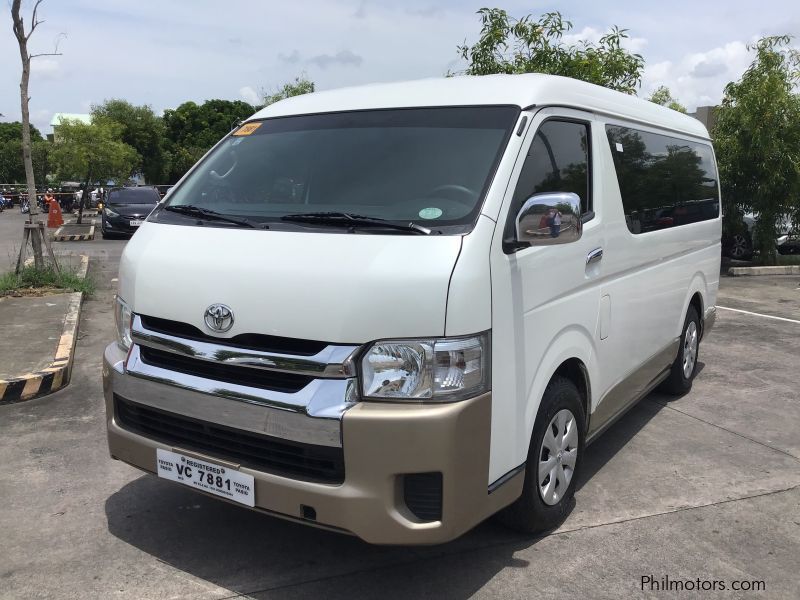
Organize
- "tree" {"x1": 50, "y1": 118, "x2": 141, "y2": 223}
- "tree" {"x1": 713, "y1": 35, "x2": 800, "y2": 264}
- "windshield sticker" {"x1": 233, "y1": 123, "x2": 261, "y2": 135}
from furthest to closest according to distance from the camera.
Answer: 1. "tree" {"x1": 50, "y1": 118, "x2": 141, "y2": 223}
2. "tree" {"x1": 713, "y1": 35, "x2": 800, "y2": 264}
3. "windshield sticker" {"x1": 233, "y1": 123, "x2": 261, "y2": 135}

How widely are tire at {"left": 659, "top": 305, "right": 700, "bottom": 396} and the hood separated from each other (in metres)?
3.64

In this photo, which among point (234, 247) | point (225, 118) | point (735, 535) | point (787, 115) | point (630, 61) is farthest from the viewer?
point (225, 118)

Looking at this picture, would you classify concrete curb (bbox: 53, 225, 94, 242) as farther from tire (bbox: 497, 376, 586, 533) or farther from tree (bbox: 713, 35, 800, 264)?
tire (bbox: 497, 376, 586, 533)

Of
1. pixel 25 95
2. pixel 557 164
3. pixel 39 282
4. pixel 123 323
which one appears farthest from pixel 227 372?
pixel 25 95

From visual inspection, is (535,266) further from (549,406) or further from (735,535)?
(735,535)

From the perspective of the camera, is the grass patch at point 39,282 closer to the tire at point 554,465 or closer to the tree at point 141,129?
the tire at point 554,465

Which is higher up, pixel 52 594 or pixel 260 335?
pixel 260 335

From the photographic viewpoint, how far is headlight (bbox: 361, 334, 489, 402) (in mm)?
2654

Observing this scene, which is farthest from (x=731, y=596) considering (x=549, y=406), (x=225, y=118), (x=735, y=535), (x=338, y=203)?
(x=225, y=118)

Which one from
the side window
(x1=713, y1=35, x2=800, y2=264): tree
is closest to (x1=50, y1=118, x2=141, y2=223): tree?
(x1=713, y1=35, x2=800, y2=264): tree

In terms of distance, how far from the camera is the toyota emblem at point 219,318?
2.88 m

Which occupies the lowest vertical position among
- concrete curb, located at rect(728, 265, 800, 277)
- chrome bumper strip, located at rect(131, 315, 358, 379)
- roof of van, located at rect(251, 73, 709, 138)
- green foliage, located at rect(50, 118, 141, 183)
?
concrete curb, located at rect(728, 265, 800, 277)

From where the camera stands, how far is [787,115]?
13.6 meters

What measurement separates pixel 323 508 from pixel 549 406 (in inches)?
45.9
